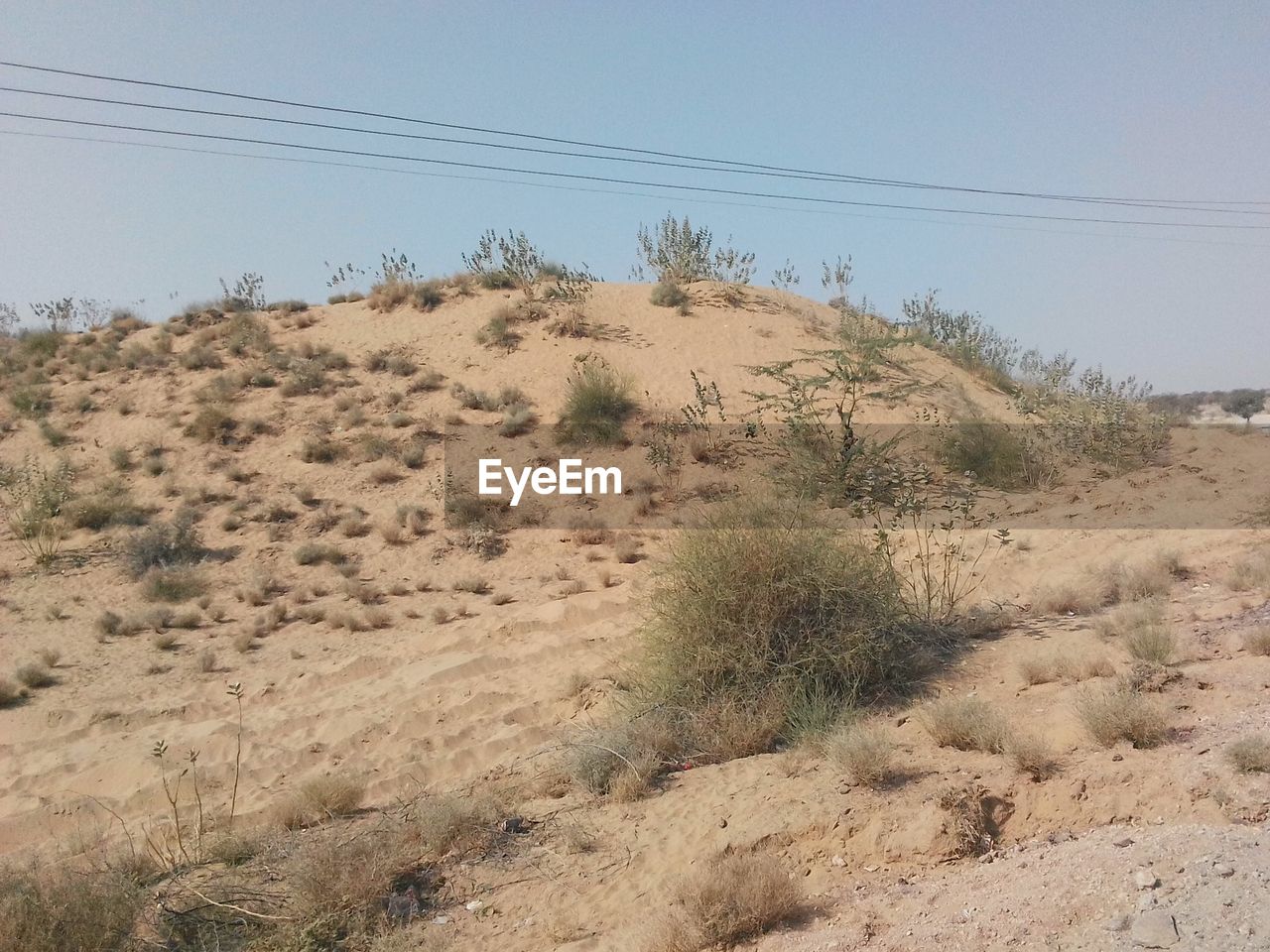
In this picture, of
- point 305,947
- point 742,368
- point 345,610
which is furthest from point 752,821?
point 742,368

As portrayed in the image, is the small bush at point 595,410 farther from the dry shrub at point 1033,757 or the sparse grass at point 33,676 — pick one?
the dry shrub at point 1033,757

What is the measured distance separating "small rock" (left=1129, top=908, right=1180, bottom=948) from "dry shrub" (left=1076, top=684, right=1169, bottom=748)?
190 centimetres

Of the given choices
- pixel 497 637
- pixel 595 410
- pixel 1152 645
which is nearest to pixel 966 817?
pixel 1152 645

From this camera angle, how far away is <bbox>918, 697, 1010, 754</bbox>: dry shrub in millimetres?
5664

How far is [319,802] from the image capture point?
6602mm

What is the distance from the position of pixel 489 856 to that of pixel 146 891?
1.99 metres

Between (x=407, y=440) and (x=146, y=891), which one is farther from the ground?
(x=407, y=440)

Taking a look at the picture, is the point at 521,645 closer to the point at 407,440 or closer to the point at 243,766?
the point at 243,766

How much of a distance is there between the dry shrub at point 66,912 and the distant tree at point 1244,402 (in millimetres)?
41798

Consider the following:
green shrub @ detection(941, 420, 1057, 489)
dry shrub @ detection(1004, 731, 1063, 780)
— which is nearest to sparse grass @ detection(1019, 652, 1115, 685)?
dry shrub @ detection(1004, 731, 1063, 780)

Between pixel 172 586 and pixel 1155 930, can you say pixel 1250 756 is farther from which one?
pixel 172 586

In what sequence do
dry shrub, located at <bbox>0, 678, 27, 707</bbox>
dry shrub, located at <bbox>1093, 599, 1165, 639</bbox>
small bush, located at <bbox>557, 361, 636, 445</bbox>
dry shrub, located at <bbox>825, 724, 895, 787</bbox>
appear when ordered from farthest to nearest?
small bush, located at <bbox>557, 361, 636, 445</bbox> < dry shrub, located at <bbox>0, 678, 27, 707</bbox> < dry shrub, located at <bbox>1093, 599, 1165, 639</bbox> < dry shrub, located at <bbox>825, 724, 895, 787</bbox>

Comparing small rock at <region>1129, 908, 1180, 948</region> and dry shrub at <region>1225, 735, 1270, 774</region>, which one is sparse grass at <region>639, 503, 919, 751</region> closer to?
dry shrub at <region>1225, 735, 1270, 774</region>

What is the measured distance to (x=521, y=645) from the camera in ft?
34.3
